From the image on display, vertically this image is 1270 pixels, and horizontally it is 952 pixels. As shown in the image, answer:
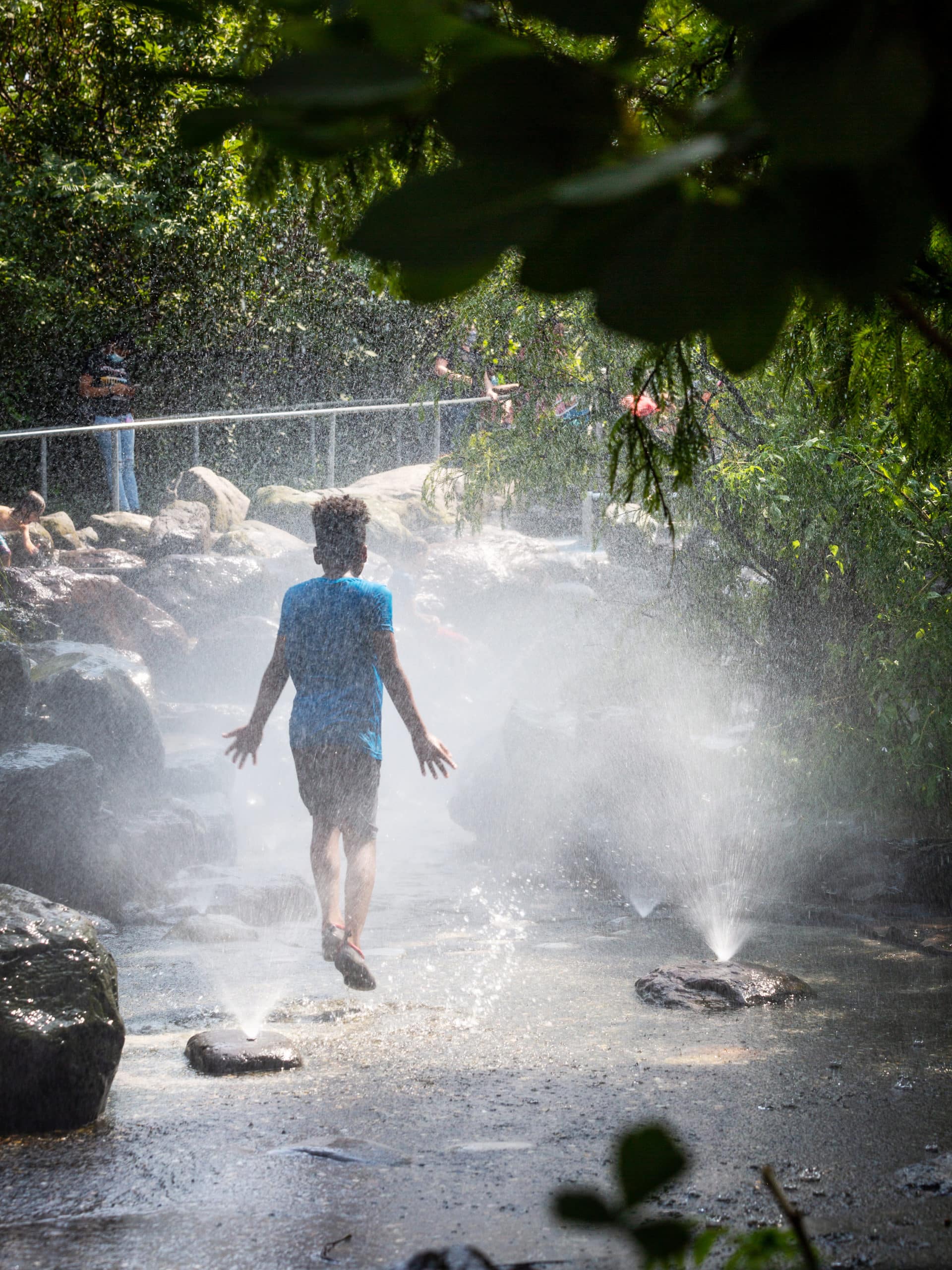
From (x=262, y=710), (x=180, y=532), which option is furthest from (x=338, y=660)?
(x=180, y=532)

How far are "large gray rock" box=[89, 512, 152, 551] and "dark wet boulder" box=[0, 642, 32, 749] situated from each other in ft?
16.0

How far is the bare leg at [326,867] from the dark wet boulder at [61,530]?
8943mm

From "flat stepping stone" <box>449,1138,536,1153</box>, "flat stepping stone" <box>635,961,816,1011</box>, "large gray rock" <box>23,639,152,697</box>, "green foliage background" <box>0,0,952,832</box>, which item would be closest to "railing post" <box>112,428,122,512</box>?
"green foliage background" <box>0,0,952,832</box>

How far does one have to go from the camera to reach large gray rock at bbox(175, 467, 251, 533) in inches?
586

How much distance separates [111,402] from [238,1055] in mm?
11034

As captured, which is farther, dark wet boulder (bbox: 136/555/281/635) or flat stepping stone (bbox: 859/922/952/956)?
dark wet boulder (bbox: 136/555/281/635)

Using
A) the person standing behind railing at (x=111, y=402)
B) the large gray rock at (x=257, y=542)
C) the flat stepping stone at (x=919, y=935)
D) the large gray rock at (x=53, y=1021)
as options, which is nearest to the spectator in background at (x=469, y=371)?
the flat stepping stone at (x=919, y=935)

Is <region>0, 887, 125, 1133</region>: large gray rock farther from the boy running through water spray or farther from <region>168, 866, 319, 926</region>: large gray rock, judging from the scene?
<region>168, 866, 319, 926</region>: large gray rock

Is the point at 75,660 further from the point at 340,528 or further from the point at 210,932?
the point at 340,528

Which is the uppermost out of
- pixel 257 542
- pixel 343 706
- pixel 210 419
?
pixel 210 419

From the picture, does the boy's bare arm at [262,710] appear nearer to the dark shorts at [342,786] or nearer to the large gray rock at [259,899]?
the dark shorts at [342,786]

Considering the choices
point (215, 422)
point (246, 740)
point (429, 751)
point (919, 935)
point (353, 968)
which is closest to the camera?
point (353, 968)

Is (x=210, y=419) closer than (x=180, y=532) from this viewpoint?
No

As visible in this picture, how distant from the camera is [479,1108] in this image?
381 cm
